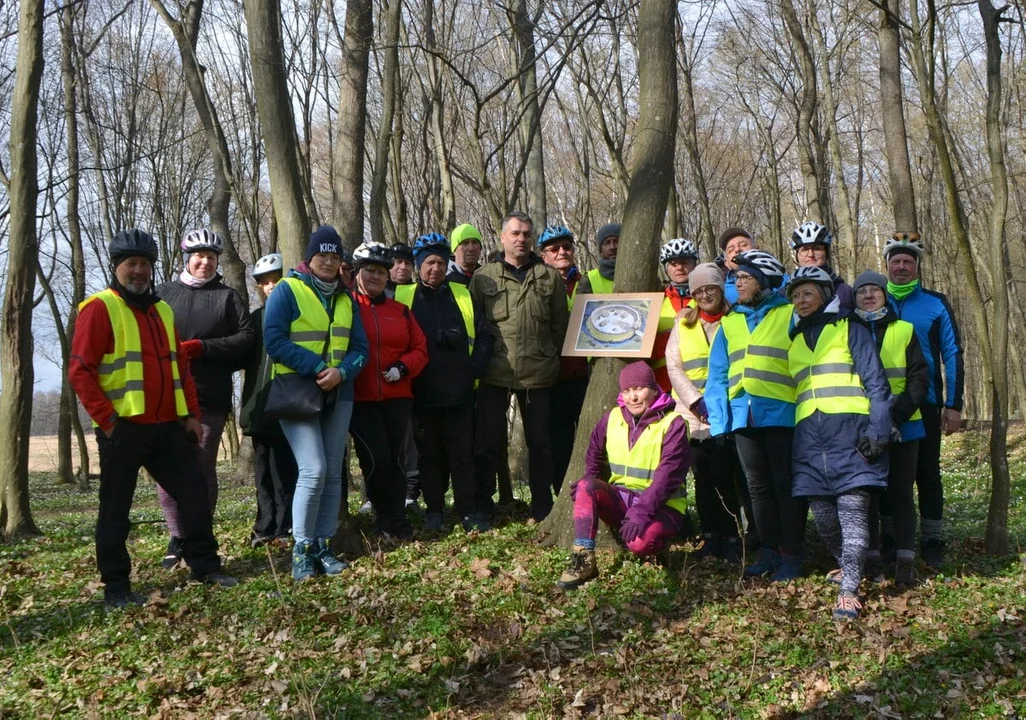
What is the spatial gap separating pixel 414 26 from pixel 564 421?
770 cm

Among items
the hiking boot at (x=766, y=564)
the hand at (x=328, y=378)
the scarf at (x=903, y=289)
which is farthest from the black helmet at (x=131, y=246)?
the scarf at (x=903, y=289)

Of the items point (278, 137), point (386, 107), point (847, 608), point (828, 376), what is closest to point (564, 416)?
point (828, 376)

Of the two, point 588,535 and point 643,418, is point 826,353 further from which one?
point 588,535

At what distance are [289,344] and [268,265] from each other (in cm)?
164

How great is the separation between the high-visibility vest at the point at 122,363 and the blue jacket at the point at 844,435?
4634 mm

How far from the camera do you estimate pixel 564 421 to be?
27.4 feet

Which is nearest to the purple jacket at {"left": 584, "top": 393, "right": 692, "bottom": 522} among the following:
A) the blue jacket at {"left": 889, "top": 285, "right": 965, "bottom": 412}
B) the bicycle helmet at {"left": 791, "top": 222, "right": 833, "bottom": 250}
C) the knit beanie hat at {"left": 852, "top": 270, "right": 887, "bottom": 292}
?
the knit beanie hat at {"left": 852, "top": 270, "right": 887, "bottom": 292}

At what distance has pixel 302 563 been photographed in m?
6.58

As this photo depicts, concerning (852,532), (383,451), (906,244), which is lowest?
(852,532)

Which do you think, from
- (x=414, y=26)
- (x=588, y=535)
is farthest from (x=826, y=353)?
(x=414, y=26)

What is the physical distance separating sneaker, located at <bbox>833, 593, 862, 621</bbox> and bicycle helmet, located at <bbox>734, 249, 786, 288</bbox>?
2268 mm

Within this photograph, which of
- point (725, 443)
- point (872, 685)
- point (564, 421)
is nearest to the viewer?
point (872, 685)

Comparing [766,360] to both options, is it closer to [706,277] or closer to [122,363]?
[706,277]

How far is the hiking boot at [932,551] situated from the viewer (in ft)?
23.0
